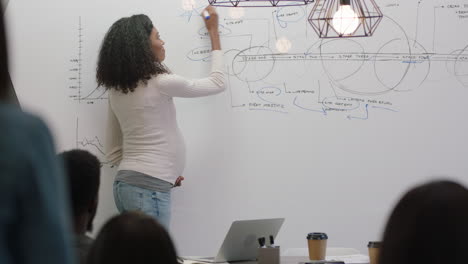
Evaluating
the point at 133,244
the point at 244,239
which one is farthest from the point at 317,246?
the point at 133,244

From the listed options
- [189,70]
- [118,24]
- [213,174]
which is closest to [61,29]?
[118,24]

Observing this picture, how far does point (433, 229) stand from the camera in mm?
1154

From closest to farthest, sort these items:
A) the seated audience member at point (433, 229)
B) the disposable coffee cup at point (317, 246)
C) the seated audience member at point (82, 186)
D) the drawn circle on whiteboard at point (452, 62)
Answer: the seated audience member at point (433, 229) < the seated audience member at point (82, 186) < the disposable coffee cup at point (317, 246) < the drawn circle on whiteboard at point (452, 62)

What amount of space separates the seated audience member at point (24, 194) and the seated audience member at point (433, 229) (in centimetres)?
56

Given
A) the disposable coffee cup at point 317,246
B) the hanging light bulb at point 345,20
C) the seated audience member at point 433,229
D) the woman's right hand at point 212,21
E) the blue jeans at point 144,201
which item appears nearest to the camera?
the seated audience member at point 433,229

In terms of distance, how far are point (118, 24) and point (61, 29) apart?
1.18 ft

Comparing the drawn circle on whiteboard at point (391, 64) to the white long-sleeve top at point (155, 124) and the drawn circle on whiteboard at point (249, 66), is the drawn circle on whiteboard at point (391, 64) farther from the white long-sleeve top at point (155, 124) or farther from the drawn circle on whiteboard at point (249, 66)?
the white long-sleeve top at point (155, 124)

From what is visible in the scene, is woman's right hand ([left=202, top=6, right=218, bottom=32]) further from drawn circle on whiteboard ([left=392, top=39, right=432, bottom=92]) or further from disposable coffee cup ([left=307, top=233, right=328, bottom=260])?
disposable coffee cup ([left=307, top=233, right=328, bottom=260])

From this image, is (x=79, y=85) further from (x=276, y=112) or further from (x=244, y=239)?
(x=244, y=239)

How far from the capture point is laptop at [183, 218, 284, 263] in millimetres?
2715

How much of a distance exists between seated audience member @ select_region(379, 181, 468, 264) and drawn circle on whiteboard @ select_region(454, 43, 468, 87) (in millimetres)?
2684

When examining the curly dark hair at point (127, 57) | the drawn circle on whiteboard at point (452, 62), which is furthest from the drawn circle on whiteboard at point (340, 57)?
the curly dark hair at point (127, 57)

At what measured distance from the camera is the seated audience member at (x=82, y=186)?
2059 mm

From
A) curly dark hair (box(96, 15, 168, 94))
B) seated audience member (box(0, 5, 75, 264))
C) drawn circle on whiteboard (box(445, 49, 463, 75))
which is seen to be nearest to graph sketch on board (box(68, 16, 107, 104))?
curly dark hair (box(96, 15, 168, 94))
